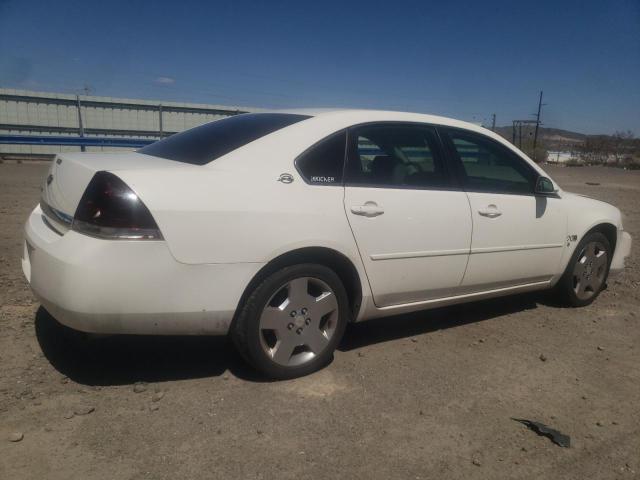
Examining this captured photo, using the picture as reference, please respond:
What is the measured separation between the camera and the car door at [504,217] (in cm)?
384

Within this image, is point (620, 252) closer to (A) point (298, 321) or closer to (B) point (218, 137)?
(A) point (298, 321)

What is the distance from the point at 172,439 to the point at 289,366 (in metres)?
0.82

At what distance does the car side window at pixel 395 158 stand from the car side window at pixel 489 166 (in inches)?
8.0

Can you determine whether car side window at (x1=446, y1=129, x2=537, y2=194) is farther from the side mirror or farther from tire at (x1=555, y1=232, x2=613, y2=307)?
tire at (x1=555, y1=232, x2=613, y2=307)

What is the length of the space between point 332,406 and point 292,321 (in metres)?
0.51

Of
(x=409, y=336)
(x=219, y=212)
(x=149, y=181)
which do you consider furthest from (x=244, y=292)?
(x=409, y=336)

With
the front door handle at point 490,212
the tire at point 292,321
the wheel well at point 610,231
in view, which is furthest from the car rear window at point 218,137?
the wheel well at point 610,231

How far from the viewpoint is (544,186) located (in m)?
4.22

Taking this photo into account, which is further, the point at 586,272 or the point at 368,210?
the point at 586,272

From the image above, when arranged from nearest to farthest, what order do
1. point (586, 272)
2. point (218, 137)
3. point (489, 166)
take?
1. point (218, 137)
2. point (489, 166)
3. point (586, 272)

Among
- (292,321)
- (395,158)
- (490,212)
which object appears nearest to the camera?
(292,321)

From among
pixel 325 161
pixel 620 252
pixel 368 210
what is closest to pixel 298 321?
pixel 368 210

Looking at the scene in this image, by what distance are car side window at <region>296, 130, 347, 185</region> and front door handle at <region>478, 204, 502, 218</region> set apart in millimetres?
1170

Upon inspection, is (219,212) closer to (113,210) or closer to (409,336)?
(113,210)
